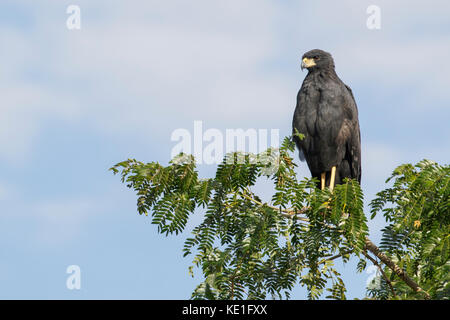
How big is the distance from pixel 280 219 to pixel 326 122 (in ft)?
10.2

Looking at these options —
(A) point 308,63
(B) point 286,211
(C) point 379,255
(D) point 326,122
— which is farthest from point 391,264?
(A) point 308,63

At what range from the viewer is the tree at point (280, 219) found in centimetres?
542

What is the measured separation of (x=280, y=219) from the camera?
5.72m

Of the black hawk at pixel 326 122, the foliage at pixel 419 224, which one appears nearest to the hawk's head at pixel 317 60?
the black hawk at pixel 326 122

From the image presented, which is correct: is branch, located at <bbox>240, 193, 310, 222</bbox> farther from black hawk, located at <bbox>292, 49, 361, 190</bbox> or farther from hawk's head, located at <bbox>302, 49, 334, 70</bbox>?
hawk's head, located at <bbox>302, 49, 334, 70</bbox>

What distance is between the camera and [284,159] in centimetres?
578

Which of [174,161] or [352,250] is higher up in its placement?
[174,161]

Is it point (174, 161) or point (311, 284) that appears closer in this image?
point (174, 161)

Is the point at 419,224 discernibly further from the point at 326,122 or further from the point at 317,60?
the point at 317,60

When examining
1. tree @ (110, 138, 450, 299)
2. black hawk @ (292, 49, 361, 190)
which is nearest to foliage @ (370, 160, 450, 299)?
tree @ (110, 138, 450, 299)
